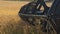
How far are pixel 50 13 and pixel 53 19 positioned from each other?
0.15m

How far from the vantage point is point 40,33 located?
6414 mm

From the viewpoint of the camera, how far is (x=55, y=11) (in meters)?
6.55

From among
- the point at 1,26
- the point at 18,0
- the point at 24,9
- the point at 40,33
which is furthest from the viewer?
the point at 18,0

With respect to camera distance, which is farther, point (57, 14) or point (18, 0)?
point (18, 0)

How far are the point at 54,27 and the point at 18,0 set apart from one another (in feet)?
49.0

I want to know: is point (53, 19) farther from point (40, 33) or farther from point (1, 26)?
A: point (1, 26)

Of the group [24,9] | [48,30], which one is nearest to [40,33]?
[48,30]

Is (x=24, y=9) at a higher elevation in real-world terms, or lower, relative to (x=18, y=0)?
higher

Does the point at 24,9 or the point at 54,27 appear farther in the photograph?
the point at 24,9

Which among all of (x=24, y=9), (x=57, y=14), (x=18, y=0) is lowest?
(x=18, y=0)

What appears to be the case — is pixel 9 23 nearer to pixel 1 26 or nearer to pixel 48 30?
pixel 1 26

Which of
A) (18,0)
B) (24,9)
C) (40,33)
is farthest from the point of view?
(18,0)

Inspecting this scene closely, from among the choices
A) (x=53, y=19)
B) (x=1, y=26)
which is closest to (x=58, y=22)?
(x=53, y=19)

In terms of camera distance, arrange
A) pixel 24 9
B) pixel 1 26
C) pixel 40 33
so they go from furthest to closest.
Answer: pixel 24 9 < pixel 1 26 < pixel 40 33
